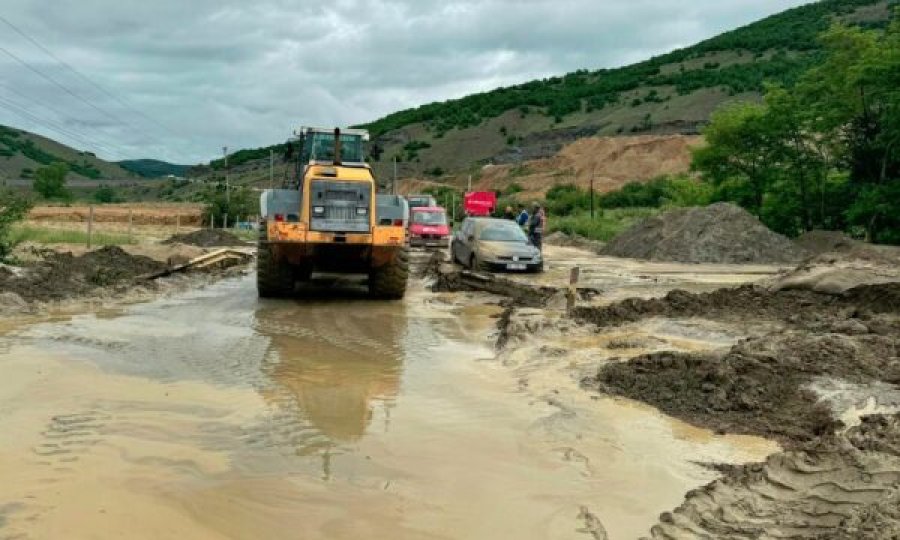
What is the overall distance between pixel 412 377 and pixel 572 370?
1.75m

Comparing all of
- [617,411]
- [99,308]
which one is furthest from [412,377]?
[99,308]

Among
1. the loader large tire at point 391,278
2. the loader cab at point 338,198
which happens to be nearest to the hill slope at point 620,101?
the loader large tire at point 391,278

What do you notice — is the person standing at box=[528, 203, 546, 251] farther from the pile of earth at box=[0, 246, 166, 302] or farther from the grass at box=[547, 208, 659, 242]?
the grass at box=[547, 208, 659, 242]

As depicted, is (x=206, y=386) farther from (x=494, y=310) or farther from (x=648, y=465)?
(x=494, y=310)

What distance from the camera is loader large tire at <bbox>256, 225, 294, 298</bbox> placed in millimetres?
14648

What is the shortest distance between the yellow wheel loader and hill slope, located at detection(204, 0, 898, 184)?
6609cm

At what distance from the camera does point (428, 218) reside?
31.6 m

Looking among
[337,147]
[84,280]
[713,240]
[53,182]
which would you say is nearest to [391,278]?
[337,147]

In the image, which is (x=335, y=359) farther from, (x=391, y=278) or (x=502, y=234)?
(x=502, y=234)

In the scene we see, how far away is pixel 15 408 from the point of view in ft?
22.1

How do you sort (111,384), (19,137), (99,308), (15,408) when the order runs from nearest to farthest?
(15,408)
(111,384)
(99,308)
(19,137)

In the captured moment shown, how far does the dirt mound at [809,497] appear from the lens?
420 cm

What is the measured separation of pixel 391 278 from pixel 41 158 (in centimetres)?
13638

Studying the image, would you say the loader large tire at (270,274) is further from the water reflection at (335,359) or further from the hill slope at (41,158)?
the hill slope at (41,158)
